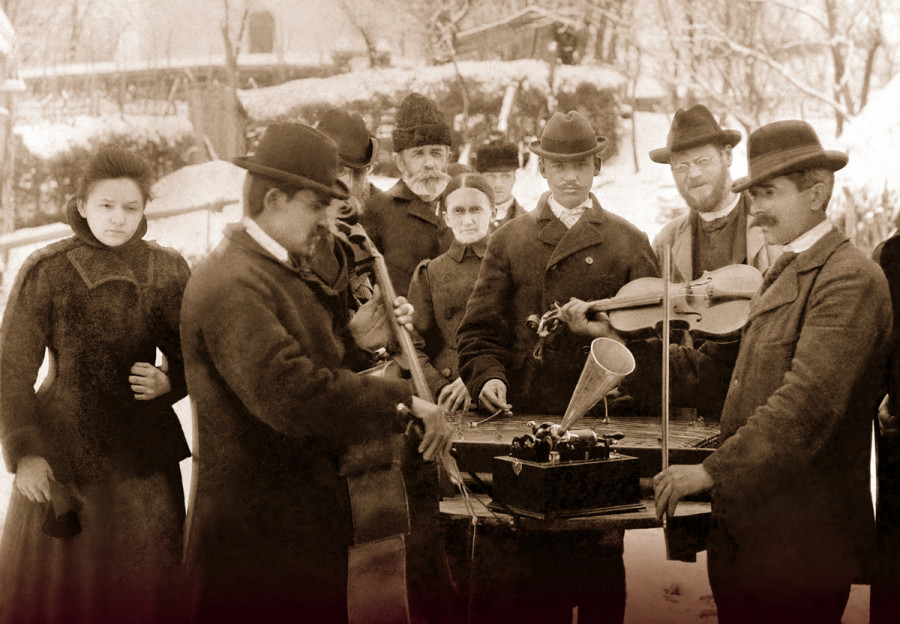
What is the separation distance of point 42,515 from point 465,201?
8.02 ft

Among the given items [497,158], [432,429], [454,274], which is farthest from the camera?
[497,158]

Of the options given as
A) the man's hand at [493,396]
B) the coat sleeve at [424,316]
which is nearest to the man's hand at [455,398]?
the man's hand at [493,396]

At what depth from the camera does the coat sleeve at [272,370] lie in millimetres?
2344

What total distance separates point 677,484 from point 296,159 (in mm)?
1435

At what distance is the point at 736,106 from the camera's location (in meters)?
6.79

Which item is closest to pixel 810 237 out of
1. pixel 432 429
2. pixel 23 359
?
pixel 432 429

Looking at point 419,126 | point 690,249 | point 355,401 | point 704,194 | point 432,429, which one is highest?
point 419,126

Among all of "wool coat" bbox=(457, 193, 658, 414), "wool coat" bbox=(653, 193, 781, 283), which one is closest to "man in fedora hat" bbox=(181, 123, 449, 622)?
"wool coat" bbox=(457, 193, 658, 414)

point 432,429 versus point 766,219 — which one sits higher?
point 766,219

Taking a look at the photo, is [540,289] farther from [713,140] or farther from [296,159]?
[296,159]

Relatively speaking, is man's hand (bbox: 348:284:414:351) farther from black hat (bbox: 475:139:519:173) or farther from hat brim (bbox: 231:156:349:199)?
black hat (bbox: 475:139:519:173)

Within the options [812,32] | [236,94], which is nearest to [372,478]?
[236,94]

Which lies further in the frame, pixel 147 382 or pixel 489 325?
pixel 489 325

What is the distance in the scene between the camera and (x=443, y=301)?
4.56 m
